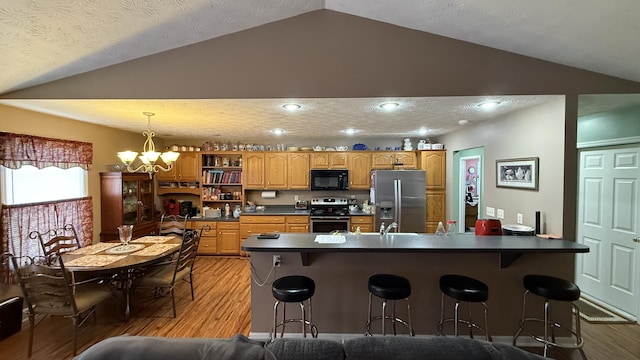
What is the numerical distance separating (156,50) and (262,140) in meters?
3.07

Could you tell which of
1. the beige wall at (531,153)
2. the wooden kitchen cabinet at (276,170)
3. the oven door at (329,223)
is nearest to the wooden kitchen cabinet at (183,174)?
the wooden kitchen cabinet at (276,170)

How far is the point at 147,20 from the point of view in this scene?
2.07m

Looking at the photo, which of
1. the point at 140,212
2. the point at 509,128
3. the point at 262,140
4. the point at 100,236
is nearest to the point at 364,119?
the point at 509,128

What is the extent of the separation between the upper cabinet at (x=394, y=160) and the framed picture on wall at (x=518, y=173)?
74.9 inches

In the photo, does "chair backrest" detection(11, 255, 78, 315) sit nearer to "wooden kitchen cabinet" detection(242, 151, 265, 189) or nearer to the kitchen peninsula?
the kitchen peninsula

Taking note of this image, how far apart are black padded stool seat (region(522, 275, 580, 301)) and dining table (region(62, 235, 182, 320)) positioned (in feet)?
11.8

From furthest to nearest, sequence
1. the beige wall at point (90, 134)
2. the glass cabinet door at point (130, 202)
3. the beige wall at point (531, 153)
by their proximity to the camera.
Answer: the glass cabinet door at point (130, 202), the beige wall at point (90, 134), the beige wall at point (531, 153)

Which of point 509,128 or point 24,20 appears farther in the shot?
point 509,128

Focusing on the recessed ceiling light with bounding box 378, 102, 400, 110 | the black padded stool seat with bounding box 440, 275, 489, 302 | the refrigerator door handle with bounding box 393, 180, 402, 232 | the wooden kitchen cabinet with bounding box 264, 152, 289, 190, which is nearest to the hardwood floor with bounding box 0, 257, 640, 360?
the black padded stool seat with bounding box 440, 275, 489, 302

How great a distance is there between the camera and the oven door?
4.88 meters

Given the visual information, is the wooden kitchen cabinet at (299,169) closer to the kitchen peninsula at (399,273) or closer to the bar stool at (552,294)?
the kitchen peninsula at (399,273)

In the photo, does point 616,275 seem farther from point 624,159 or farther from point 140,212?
point 140,212

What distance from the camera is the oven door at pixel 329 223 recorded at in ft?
16.0

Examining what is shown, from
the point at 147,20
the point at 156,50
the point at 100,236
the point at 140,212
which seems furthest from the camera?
the point at 140,212
